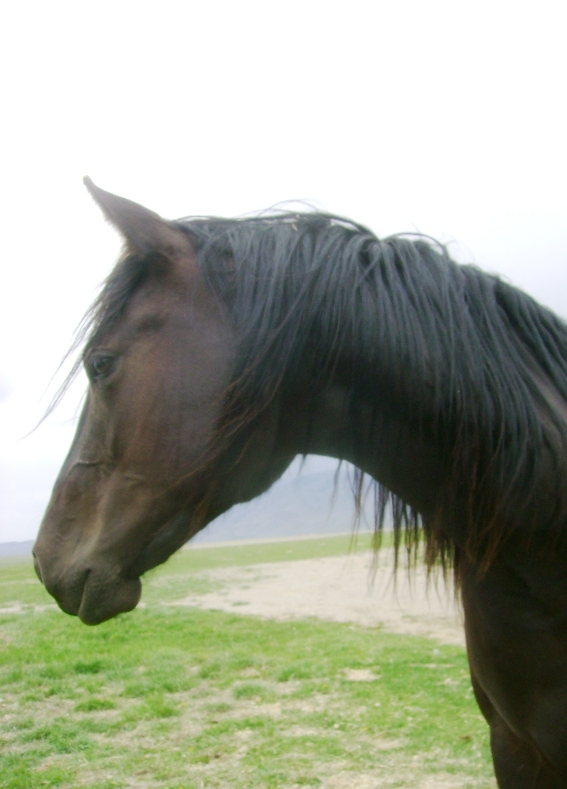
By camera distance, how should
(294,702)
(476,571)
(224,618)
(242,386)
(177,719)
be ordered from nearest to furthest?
(242,386) → (476,571) → (177,719) → (294,702) → (224,618)

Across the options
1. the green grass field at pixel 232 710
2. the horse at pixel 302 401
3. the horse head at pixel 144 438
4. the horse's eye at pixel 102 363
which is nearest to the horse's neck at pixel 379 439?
the horse at pixel 302 401

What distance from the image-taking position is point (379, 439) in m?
1.81

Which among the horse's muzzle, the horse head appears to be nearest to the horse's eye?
the horse head

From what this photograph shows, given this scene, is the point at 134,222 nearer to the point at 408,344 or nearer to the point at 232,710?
the point at 408,344

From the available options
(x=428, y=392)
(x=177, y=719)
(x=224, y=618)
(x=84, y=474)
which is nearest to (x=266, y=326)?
(x=428, y=392)

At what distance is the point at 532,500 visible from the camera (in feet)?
5.75

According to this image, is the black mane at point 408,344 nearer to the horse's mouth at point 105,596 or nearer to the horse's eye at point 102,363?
the horse's eye at point 102,363

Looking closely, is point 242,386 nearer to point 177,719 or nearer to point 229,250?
point 229,250

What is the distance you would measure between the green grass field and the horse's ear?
942mm

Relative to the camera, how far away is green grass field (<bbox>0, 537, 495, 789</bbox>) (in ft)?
14.6

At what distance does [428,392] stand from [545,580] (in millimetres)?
649

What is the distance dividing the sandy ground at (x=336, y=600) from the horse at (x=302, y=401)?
573cm

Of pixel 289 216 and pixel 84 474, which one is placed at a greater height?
pixel 289 216

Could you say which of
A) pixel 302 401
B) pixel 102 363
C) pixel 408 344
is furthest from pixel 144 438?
pixel 408 344
